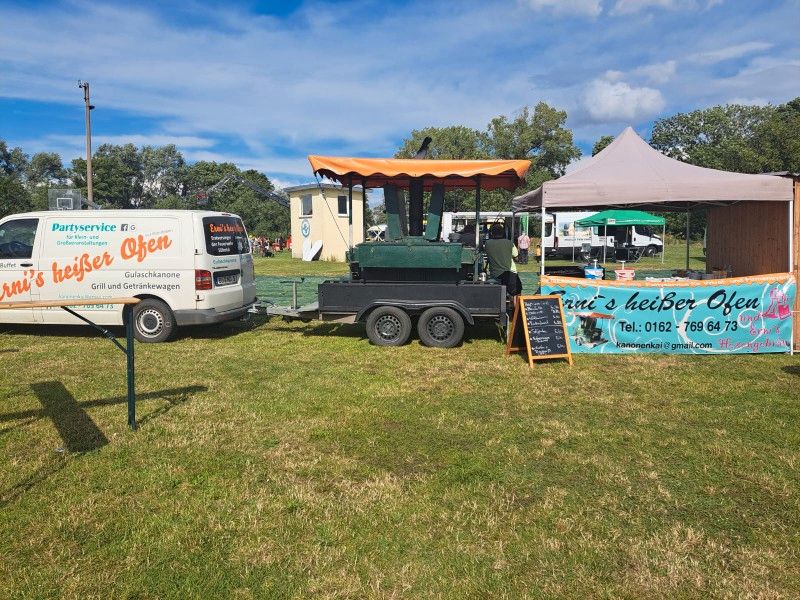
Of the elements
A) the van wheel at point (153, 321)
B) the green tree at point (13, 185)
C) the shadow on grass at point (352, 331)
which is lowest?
the shadow on grass at point (352, 331)

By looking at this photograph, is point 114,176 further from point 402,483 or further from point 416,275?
point 402,483

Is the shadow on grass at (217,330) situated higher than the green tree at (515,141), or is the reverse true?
the green tree at (515,141)

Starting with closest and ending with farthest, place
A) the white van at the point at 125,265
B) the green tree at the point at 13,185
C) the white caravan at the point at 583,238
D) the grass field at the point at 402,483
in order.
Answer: the grass field at the point at 402,483, the white van at the point at 125,265, the white caravan at the point at 583,238, the green tree at the point at 13,185

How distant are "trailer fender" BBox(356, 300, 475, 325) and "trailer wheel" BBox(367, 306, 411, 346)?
0.23 ft

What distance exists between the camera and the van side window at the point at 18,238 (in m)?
8.80

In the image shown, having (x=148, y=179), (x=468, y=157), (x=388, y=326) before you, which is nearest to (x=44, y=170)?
(x=148, y=179)

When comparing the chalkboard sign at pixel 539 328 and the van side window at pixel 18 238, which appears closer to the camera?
the chalkboard sign at pixel 539 328

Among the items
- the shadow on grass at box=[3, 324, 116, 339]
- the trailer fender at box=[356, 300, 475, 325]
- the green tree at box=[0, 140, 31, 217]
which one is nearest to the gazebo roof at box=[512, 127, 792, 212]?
the trailer fender at box=[356, 300, 475, 325]

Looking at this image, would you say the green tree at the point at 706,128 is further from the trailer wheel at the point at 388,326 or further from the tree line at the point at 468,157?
the trailer wheel at the point at 388,326

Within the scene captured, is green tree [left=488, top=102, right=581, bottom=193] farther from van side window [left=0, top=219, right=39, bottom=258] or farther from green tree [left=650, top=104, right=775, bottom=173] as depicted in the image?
van side window [left=0, top=219, right=39, bottom=258]

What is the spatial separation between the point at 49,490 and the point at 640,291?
6.99m

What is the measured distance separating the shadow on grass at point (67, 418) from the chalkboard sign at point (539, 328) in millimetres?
3976

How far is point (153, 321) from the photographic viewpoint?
8688mm

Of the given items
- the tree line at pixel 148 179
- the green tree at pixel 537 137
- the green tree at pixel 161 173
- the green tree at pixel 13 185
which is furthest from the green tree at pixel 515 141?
the green tree at pixel 161 173
